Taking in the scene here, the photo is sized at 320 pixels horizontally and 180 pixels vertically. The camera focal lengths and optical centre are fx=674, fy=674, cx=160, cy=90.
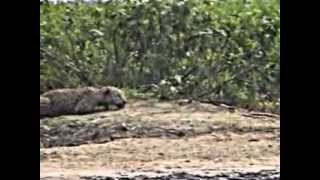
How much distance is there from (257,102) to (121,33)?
2.12 feet

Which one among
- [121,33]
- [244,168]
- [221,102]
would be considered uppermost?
[121,33]

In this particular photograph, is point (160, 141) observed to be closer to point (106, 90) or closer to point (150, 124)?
point (150, 124)

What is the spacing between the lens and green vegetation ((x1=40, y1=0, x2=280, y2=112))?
281 cm

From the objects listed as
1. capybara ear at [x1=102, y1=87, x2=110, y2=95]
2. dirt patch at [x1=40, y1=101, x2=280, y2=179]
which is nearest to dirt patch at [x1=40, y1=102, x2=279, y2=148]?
dirt patch at [x1=40, y1=101, x2=280, y2=179]

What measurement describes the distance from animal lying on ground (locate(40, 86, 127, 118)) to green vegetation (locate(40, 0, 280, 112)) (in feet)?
0.13

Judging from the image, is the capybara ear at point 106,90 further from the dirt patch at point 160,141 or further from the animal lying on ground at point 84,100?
the dirt patch at point 160,141

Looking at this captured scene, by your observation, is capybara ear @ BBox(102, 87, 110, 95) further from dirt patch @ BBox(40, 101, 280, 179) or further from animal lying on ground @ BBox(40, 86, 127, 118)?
dirt patch @ BBox(40, 101, 280, 179)

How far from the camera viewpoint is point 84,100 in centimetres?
284
